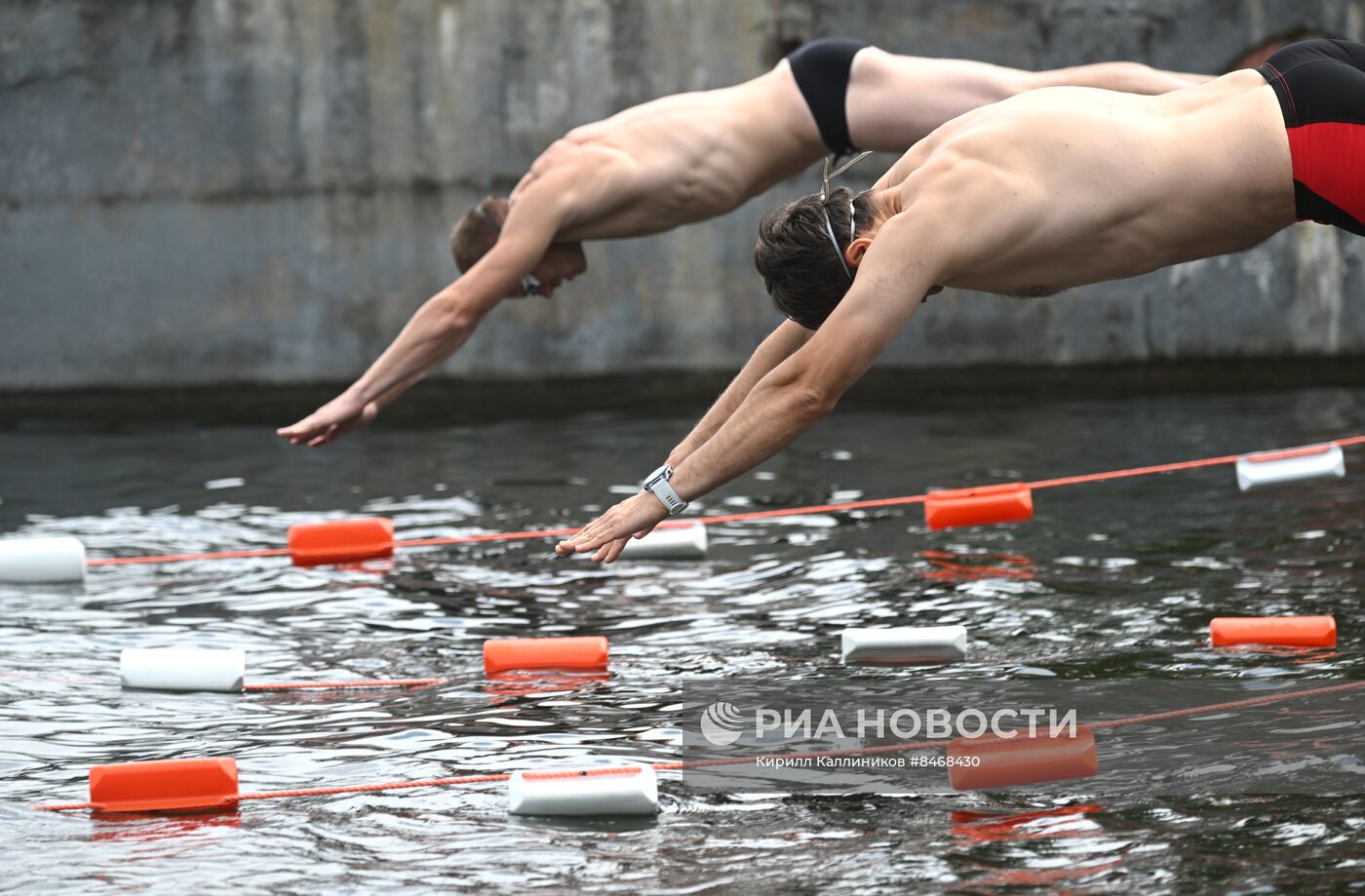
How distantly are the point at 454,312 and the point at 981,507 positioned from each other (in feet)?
7.45

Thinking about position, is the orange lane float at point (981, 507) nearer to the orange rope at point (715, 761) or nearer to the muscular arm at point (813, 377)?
the orange rope at point (715, 761)

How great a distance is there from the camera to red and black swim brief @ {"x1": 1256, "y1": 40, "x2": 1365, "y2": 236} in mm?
4285

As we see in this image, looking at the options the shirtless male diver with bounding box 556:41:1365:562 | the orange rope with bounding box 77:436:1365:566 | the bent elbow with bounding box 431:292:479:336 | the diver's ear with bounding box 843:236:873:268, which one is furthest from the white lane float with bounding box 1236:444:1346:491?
the diver's ear with bounding box 843:236:873:268

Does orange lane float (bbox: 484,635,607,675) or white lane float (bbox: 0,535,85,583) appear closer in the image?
orange lane float (bbox: 484,635,607,675)

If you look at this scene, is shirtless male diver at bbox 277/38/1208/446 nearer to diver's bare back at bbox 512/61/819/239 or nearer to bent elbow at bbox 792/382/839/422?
diver's bare back at bbox 512/61/819/239

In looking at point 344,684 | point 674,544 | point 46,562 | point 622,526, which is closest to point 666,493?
point 622,526

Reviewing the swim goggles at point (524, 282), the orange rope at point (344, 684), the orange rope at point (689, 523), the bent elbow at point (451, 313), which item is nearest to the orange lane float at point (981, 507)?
the orange rope at point (689, 523)

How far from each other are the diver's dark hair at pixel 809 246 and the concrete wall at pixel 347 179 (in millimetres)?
7508

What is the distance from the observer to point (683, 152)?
7043 mm

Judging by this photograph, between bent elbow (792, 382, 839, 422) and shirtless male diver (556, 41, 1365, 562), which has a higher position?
shirtless male diver (556, 41, 1365, 562)

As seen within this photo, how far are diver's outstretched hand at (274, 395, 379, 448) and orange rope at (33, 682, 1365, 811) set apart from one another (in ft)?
8.06

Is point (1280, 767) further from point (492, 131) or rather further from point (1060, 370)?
point (492, 131)

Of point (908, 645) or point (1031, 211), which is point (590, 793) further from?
point (1031, 211)

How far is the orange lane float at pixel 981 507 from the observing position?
6930 mm
